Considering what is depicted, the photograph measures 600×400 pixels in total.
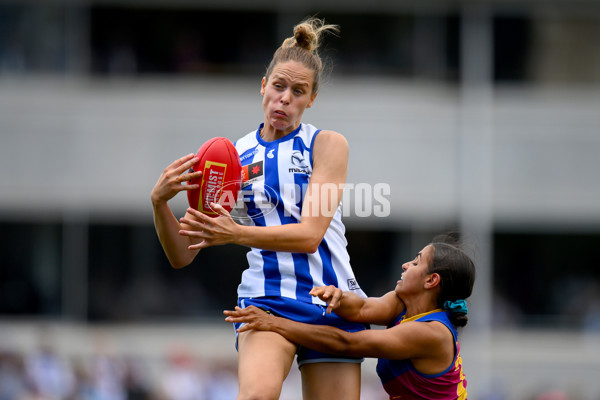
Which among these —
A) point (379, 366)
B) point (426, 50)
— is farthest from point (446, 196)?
point (379, 366)

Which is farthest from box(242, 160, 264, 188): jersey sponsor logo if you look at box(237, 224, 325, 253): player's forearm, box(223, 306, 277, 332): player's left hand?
box(223, 306, 277, 332): player's left hand

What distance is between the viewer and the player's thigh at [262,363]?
3668 millimetres

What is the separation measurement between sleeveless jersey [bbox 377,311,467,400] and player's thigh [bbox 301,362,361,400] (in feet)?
0.84

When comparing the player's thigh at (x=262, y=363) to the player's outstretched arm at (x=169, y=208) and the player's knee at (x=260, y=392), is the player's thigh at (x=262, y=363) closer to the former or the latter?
the player's knee at (x=260, y=392)

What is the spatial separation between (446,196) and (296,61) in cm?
1097

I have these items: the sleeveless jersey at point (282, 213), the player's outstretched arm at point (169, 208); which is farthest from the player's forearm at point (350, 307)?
the player's outstretched arm at point (169, 208)

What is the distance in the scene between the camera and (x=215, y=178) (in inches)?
158

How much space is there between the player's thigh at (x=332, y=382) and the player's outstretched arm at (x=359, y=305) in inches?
9.9

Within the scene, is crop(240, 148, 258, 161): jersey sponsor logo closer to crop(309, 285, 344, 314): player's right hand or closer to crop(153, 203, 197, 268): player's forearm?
crop(153, 203, 197, 268): player's forearm

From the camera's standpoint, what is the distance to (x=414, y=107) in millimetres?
15125

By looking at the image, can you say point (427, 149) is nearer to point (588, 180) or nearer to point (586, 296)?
point (588, 180)

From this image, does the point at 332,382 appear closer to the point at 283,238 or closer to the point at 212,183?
the point at 283,238

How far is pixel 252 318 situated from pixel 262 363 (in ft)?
0.83

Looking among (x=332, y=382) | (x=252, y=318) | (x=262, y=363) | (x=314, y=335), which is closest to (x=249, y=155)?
(x=252, y=318)
